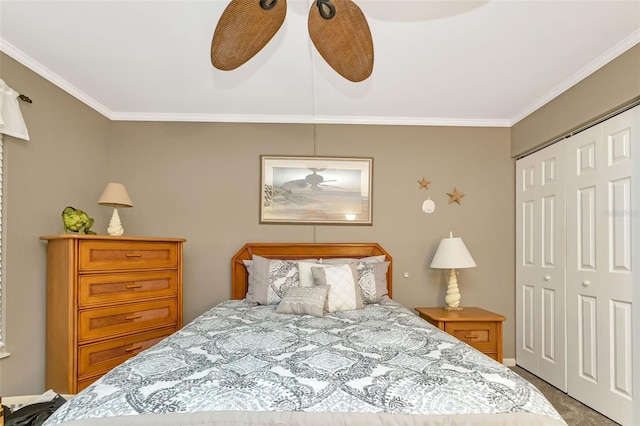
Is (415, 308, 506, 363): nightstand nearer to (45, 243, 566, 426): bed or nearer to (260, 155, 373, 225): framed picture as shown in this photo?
(45, 243, 566, 426): bed

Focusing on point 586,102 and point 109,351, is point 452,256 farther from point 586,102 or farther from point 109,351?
point 109,351

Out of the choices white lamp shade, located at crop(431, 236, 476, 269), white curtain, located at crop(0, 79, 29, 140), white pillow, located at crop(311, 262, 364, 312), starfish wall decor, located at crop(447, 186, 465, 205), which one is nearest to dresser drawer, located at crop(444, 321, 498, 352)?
white lamp shade, located at crop(431, 236, 476, 269)

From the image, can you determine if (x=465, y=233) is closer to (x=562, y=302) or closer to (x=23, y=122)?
(x=562, y=302)

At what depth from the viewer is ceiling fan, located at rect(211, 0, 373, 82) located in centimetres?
144

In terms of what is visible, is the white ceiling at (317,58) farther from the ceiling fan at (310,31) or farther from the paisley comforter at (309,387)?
the paisley comforter at (309,387)

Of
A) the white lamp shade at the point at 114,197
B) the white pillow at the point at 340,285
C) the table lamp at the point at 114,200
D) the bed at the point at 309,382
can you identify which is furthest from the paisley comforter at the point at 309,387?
the white lamp shade at the point at 114,197

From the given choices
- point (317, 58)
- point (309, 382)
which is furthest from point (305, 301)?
point (317, 58)

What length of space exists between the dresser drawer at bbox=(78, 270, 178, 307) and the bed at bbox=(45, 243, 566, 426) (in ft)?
3.01

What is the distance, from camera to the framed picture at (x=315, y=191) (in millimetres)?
3715

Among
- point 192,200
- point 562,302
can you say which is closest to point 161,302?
point 192,200

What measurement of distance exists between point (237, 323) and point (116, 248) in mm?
1190

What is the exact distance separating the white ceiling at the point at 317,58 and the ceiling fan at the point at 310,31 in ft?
1.54

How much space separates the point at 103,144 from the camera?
3592mm

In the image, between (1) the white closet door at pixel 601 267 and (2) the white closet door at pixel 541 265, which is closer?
(1) the white closet door at pixel 601 267
